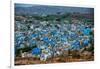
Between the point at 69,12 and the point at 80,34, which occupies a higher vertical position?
the point at 69,12

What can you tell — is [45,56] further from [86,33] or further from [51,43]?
[86,33]

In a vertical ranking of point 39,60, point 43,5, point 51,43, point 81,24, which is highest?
point 43,5

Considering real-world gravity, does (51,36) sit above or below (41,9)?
below

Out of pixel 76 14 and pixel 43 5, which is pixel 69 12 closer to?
pixel 76 14

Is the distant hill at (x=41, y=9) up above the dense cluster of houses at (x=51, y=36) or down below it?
above

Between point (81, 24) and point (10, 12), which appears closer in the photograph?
point (10, 12)

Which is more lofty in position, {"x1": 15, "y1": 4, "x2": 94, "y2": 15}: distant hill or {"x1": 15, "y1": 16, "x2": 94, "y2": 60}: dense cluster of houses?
{"x1": 15, "y1": 4, "x2": 94, "y2": 15}: distant hill
